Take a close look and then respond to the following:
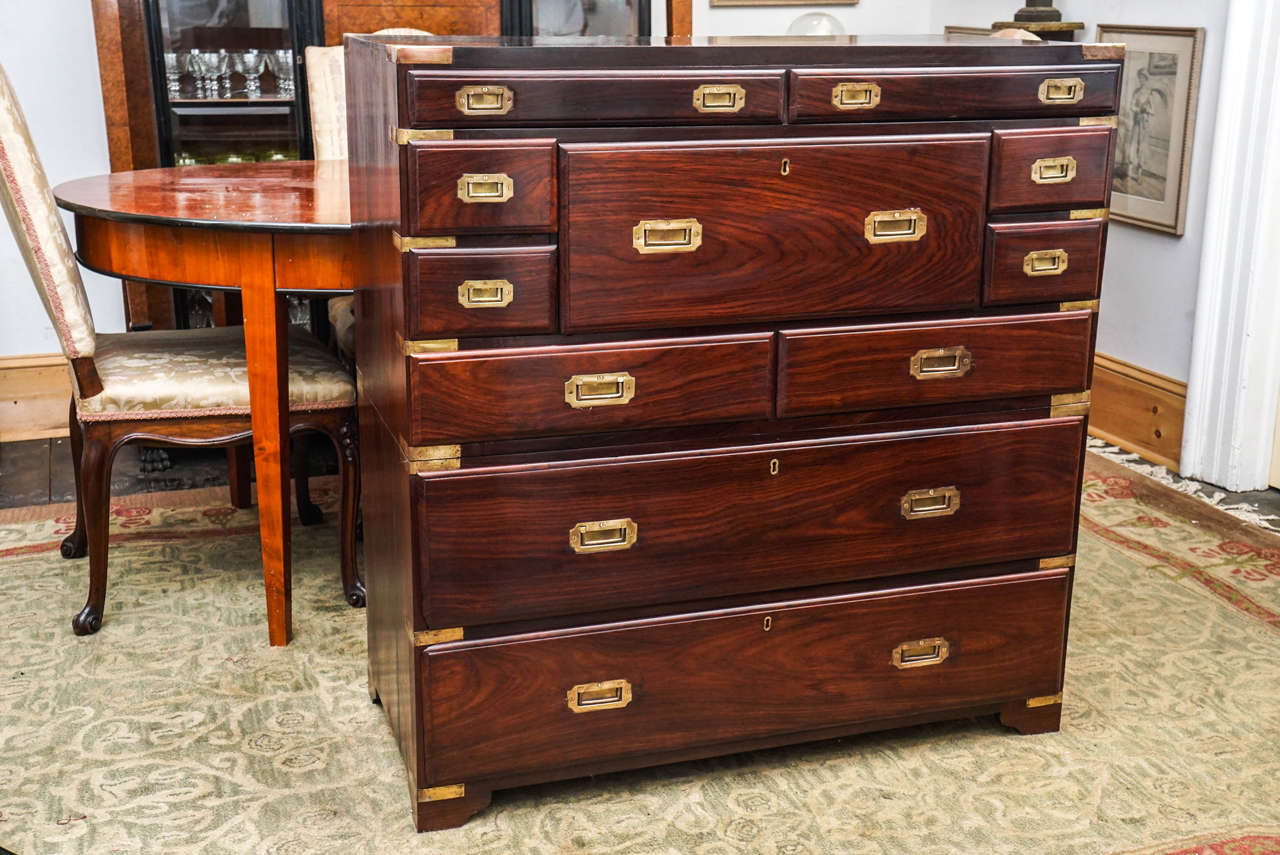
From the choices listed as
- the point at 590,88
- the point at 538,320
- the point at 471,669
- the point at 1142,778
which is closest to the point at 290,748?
the point at 471,669

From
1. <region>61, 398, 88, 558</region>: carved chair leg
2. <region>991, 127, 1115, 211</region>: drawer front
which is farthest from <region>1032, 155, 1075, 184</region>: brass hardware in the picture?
<region>61, 398, 88, 558</region>: carved chair leg

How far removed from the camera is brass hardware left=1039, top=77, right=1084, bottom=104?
7.73 feet

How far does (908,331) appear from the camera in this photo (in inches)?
94.1

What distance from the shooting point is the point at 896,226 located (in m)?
2.34

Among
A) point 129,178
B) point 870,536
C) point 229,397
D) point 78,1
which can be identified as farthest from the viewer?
point 78,1

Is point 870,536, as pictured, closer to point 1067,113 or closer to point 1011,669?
point 1011,669

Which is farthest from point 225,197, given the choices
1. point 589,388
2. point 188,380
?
point 589,388

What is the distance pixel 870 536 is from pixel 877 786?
1.54 feet

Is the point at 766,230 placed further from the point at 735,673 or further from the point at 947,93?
the point at 735,673

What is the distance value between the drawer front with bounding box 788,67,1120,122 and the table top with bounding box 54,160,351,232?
1.09 m

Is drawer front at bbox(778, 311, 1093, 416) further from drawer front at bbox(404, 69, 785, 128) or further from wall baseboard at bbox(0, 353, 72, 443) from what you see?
wall baseboard at bbox(0, 353, 72, 443)

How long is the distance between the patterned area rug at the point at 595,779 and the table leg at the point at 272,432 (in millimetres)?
128

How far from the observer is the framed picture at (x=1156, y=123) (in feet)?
13.3

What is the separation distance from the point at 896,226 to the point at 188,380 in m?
1.66
